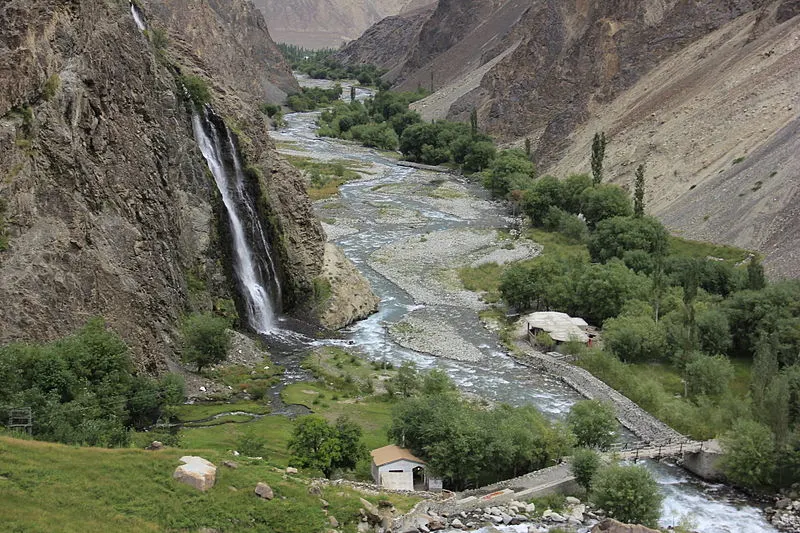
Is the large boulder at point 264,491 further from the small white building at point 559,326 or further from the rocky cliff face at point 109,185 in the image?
the small white building at point 559,326

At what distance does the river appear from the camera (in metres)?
36.9

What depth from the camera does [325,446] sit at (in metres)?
34.8

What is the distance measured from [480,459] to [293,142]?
117 m

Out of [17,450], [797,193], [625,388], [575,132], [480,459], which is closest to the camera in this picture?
[17,450]

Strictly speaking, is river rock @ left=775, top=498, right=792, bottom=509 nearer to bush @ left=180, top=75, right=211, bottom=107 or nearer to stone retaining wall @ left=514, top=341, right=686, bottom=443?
stone retaining wall @ left=514, top=341, right=686, bottom=443

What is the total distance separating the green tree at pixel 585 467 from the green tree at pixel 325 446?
27.4ft

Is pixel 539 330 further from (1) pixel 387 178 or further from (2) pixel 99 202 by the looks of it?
(1) pixel 387 178

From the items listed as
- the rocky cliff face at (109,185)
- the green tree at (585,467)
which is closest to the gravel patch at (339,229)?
the rocky cliff face at (109,185)

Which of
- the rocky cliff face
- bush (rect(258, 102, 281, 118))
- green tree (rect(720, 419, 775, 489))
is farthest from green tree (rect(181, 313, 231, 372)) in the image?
bush (rect(258, 102, 281, 118))

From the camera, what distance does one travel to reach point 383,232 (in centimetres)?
8912

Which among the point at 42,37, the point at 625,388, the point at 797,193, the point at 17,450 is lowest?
the point at 625,388

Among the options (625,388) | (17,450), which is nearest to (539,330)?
(625,388)

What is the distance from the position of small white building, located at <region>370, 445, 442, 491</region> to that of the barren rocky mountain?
3552 centimetres

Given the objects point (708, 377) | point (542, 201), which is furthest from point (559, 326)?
point (542, 201)
